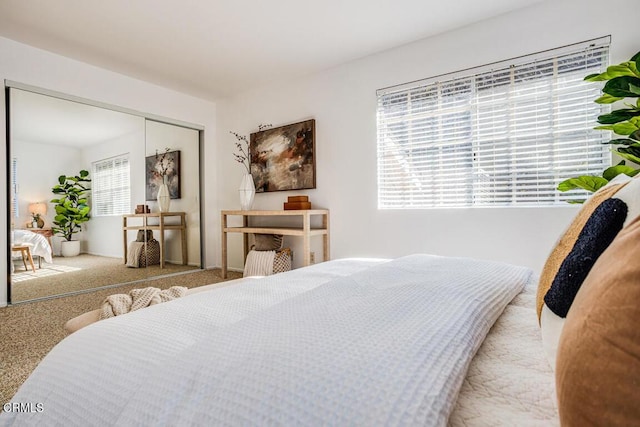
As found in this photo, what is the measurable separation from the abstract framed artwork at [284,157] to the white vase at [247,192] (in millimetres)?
149

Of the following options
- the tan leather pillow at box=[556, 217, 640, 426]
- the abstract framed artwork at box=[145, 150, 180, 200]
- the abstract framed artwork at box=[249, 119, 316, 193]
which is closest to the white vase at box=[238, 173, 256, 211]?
the abstract framed artwork at box=[249, 119, 316, 193]

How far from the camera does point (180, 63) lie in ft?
11.7

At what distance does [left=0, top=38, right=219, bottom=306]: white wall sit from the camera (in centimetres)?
302

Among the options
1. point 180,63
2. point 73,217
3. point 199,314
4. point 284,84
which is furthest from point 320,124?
point 199,314

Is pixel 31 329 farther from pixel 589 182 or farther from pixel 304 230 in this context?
pixel 589 182

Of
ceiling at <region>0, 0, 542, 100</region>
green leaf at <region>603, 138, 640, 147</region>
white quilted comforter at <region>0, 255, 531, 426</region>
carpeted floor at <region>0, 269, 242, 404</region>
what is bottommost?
carpeted floor at <region>0, 269, 242, 404</region>

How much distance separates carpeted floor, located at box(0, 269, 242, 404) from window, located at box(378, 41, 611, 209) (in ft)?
8.94

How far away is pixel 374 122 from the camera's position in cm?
335

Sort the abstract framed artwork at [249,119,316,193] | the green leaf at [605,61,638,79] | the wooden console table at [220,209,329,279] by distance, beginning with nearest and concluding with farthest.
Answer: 1. the green leaf at [605,61,638,79]
2. the wooden console table at [220,209,329,279]
3. the abstract framed artwork at [249,119,316,193]

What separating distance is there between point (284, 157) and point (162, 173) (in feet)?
5.55

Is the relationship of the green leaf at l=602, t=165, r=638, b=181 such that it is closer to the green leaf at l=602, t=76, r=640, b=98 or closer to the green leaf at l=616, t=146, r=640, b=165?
the green leaf at l=616, t=146, r=640, b=165

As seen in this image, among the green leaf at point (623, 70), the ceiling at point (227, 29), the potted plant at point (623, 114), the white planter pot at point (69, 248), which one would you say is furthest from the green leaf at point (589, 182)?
the white planter pot at point (69, 248)

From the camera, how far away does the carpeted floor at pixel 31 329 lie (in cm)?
168

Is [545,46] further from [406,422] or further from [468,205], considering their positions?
[406,422]
